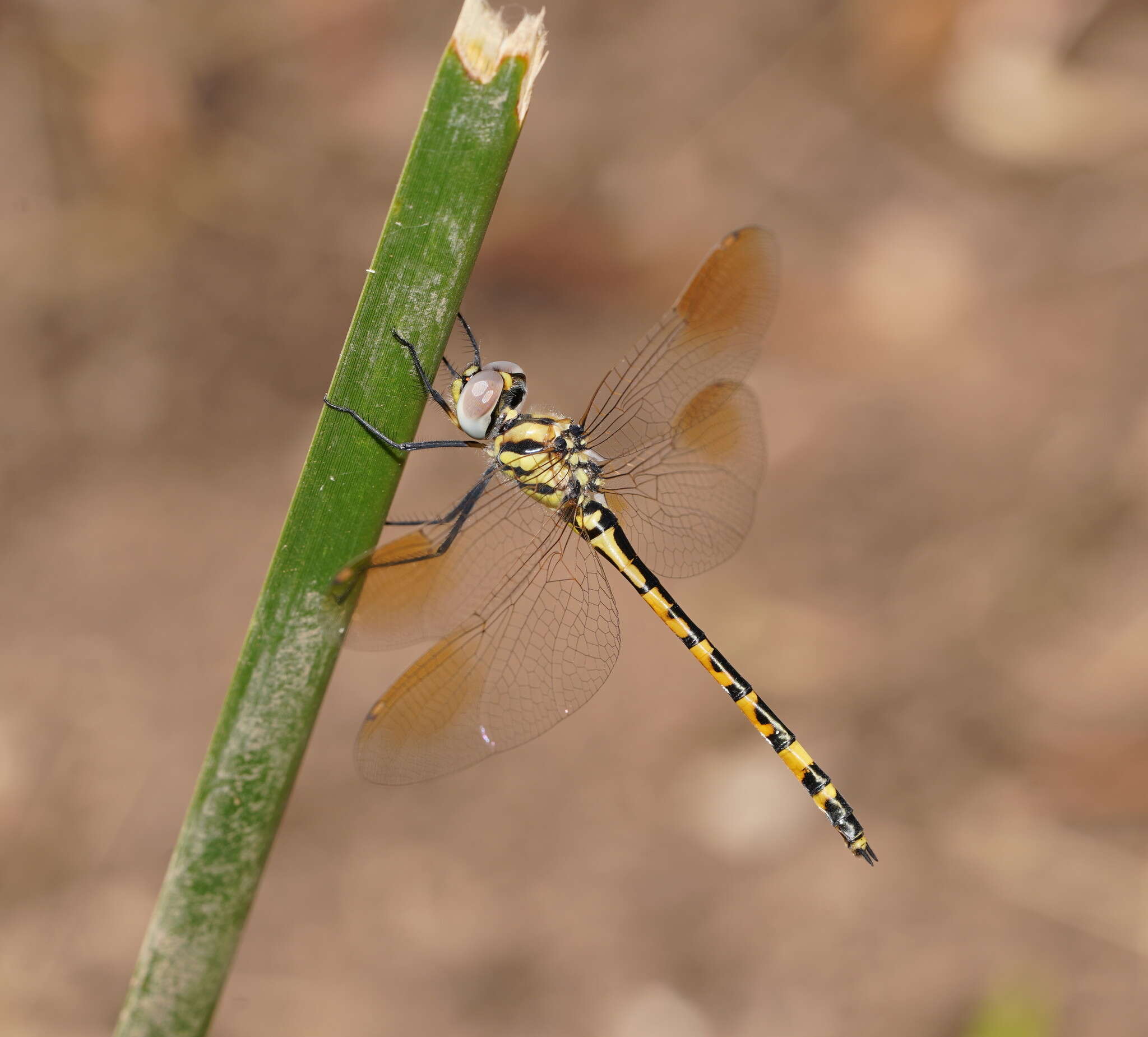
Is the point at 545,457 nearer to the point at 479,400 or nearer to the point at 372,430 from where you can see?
the point at 479,400

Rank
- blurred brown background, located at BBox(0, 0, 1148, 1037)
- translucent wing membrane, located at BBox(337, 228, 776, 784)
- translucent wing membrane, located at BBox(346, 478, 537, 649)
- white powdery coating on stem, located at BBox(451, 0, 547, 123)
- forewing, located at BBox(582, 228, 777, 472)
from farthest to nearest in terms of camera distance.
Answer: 1. blurred brown background, located at BBox(0, 0, 1148, 1037)
2. forewing, located at BBox(582, 228, 777, 472)
3. translucent wing membrane, located at BBox(337, 228, 776, 784)
4. translucent wing membrane, located at BBox(346, 478, 537, 649)
5. white powdery coating on stem, located at BBox(451, 0, 547, 123)

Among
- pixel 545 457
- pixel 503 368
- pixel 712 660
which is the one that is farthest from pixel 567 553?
pixel 712 660

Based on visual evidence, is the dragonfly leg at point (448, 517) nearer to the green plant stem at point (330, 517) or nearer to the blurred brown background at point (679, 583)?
the green plant stem at point (330, 517)

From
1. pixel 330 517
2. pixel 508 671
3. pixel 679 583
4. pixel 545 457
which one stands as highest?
pixel 679 583

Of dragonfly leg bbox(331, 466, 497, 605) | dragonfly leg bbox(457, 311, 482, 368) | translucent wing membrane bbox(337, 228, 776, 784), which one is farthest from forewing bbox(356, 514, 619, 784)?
dragonfly leg bbox(457, 311, 482, 368)

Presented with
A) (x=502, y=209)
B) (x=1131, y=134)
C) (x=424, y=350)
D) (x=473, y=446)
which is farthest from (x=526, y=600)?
(x=1131, y=134)

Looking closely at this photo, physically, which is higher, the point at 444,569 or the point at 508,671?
the point at 444,569

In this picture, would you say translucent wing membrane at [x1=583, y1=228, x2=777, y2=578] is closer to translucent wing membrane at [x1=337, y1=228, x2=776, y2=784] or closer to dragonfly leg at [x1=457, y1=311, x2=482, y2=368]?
translucent wing membrane at [x1=337, y1=228, x2=776, y2=784]

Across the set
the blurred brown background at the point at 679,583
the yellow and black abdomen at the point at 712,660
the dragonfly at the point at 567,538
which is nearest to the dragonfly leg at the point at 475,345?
the dragonfly at the point at 567,538
